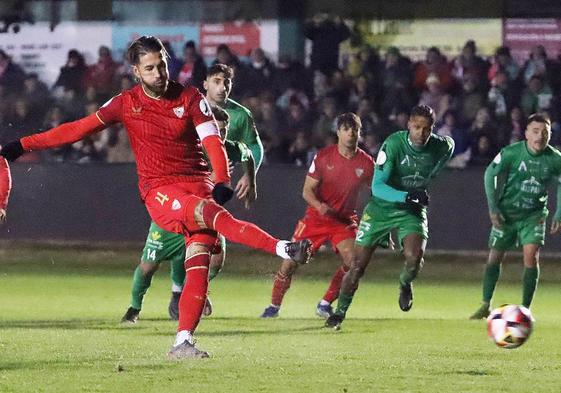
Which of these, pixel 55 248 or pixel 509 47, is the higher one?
pixel 509 47

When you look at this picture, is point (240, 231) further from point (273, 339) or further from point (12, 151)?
point (273, 339)

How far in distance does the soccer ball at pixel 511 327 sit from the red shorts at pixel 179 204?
6.10 ft

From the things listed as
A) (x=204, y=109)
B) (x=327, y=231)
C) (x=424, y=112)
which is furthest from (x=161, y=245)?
(x=204, y=109)

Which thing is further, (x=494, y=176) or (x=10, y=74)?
(x=10, y=74)

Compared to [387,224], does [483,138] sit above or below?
below

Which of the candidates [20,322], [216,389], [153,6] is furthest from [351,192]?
[153,6]

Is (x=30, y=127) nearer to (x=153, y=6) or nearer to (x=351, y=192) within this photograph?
(x=153, y=6)

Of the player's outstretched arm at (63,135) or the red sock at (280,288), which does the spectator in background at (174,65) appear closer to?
the red sock at (280,288)

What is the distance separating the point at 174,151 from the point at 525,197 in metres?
5.03

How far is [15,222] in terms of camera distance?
1886 centimetres

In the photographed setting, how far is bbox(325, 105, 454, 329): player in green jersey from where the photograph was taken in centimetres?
1177

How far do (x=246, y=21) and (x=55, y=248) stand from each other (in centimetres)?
391

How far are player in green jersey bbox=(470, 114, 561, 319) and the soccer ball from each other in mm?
3773

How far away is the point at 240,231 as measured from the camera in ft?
27.0
